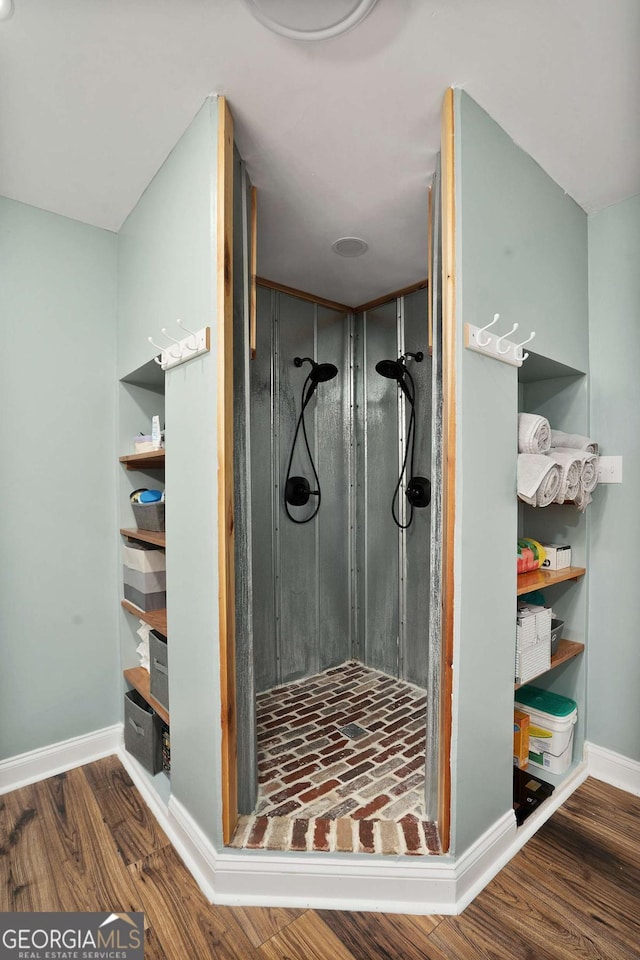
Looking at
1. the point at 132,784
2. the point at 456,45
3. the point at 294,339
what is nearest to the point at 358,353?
the point at 294,339

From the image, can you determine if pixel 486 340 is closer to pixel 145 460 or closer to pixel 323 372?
pixel 323 372

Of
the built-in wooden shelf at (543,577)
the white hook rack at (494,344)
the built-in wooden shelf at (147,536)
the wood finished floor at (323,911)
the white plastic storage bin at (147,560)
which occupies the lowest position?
the wood finished floor at (323,911)

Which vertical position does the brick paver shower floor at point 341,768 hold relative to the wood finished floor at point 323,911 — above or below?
above

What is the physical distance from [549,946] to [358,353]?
2775 millimetres

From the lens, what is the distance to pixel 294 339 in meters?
2.81

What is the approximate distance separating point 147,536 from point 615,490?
2.01 metres

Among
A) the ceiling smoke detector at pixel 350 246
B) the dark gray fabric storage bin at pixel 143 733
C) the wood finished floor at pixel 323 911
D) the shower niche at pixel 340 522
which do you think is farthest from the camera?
the shower niche at pixel 340 522

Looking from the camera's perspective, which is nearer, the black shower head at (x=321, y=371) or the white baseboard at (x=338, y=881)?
the white baseboard at (x=338, y=881)

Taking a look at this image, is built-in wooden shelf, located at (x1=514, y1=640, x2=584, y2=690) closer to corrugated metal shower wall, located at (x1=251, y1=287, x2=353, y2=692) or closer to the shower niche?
the shower niche

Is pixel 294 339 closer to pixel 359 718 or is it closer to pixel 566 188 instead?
pixel 566 188

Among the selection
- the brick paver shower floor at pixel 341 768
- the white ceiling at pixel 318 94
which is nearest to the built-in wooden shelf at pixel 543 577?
the brick paver shower floor at pixel 341 768

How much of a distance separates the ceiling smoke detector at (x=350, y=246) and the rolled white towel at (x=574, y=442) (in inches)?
48.8

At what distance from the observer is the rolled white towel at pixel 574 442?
1.97 m

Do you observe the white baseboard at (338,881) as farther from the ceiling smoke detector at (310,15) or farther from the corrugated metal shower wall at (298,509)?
the ceiling smoke detector at (310,15)
